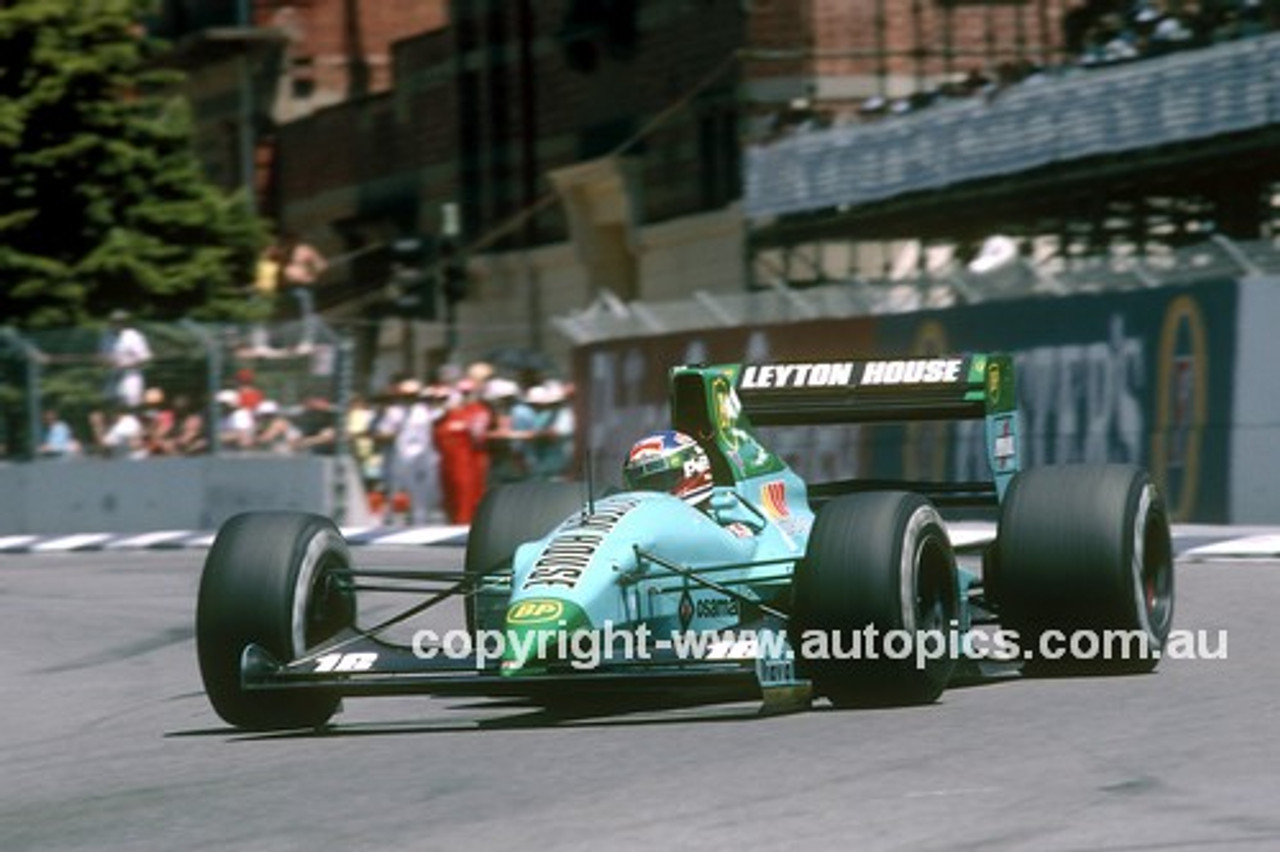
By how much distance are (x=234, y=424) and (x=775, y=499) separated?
52.1ft

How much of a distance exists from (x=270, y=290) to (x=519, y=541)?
984 inches

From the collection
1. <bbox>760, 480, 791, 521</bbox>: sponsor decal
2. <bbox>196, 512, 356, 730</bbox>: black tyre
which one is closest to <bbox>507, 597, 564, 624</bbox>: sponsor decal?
<bbox>196, 512, 356, 730</bbox>: black tyre

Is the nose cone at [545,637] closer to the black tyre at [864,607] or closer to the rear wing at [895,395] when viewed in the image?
the black tyre at [864,607]

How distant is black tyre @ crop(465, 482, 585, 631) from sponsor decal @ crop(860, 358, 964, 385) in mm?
1277

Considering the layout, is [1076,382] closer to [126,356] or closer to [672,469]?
[126,356]

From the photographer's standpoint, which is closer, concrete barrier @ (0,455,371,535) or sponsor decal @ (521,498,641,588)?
sponsor decal @ (521,498,641,588)

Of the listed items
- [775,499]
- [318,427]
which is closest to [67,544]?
[318,427]

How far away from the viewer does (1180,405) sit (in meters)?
21.1

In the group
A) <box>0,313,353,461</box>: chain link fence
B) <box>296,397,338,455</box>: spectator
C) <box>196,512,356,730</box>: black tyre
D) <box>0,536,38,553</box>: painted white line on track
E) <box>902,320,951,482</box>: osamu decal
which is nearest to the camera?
<box>196,512,356,730</box>: black tyre

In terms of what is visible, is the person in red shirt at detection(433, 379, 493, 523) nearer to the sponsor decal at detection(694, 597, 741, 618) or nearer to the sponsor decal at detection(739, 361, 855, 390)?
the sponsor decal at detection(739, 361, 855, 390)

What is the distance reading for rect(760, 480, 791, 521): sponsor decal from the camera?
11508 mm

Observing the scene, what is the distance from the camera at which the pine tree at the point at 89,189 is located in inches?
1309

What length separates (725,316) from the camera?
26.8 m

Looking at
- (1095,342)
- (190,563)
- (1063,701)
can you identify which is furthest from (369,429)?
(1063,701)
